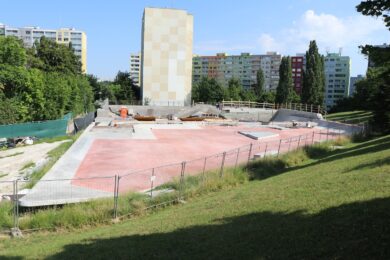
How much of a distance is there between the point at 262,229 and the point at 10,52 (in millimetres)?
38092

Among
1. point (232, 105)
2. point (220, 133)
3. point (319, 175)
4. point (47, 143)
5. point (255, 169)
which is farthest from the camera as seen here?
point (232, 105)

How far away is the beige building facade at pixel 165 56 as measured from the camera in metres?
78.3

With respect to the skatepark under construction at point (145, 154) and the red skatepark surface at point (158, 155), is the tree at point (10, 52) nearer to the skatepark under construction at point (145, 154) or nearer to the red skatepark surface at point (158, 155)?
the skatepark under construction at point (145, 154)

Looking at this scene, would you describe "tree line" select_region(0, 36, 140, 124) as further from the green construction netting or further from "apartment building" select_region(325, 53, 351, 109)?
"apartment building" select_region(325, 53, 351, 109)

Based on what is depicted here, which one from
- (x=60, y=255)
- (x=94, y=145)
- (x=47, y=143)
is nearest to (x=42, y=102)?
(x=47, y=143)

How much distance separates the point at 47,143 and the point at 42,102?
518 inches

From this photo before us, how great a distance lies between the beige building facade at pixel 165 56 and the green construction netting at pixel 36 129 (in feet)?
130

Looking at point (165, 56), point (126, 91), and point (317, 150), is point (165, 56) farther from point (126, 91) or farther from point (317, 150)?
point (317, 150)

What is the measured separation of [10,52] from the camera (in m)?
40.4

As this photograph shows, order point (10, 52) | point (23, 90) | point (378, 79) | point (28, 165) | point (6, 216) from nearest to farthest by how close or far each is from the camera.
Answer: point (6, 216) < point (28, 165) < point (378, 79) < point (10, 52) < point (23, 90)

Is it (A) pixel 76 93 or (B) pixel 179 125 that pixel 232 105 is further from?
(B) pixel 179 125

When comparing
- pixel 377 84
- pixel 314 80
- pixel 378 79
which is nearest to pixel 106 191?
pixel 378 79

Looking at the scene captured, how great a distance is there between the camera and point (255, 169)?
19016 mm

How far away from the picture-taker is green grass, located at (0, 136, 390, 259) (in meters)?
6.61
